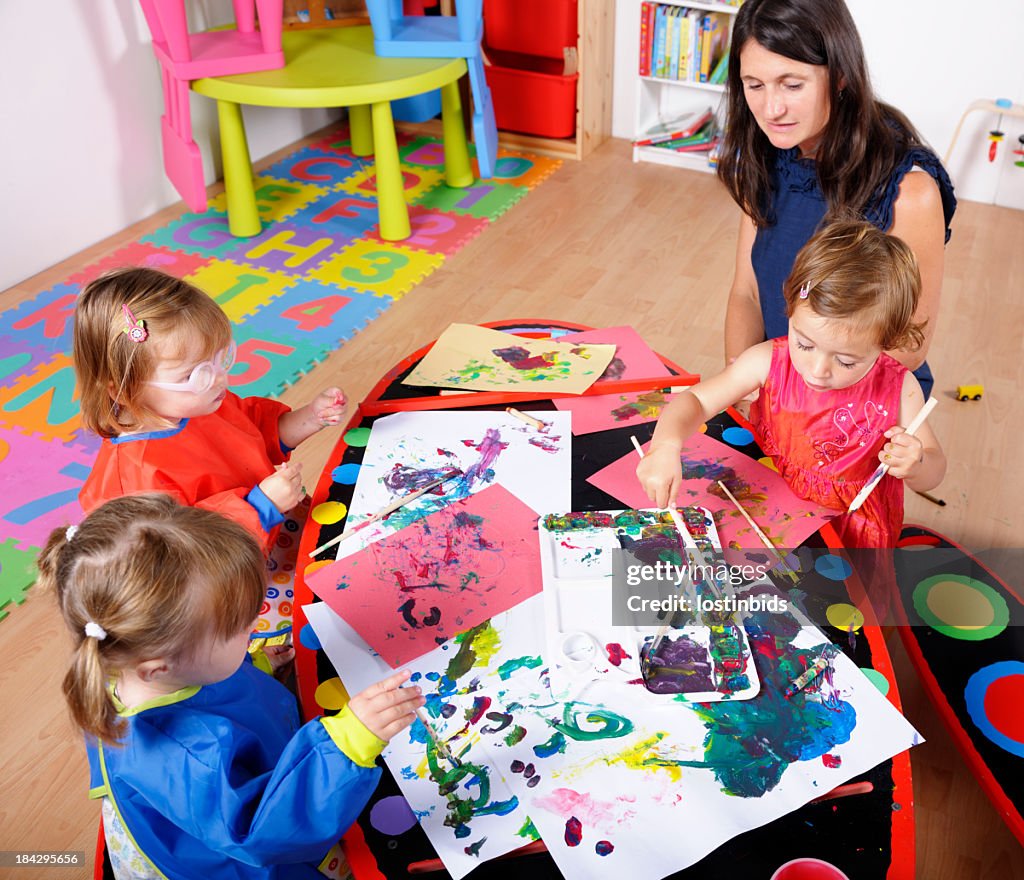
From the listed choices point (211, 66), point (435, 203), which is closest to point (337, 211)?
point (435, 203)

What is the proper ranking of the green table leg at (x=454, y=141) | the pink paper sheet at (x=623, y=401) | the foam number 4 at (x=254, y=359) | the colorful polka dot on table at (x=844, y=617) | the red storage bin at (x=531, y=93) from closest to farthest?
the colorful polka dot on table at (x=844, y=617), the pink paper sheet at (x=623, y=401), the foam number 4 at (x=254, y=359), the green table leg at (x=454, y=141), the red storage bin at (x=531, y=93)

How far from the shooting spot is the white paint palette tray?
1.07 m

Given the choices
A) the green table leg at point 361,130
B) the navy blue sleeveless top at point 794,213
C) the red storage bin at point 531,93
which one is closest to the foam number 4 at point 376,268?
the green table leg at point 361,130

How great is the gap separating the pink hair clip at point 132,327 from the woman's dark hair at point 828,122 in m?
0.99

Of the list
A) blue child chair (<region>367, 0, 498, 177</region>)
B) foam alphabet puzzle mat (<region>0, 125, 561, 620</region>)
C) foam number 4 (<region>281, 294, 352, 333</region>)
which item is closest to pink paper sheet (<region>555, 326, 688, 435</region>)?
foam alphabet puzzle mat (<region>0, 125, 561, 620</region>)

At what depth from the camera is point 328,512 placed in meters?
1.33

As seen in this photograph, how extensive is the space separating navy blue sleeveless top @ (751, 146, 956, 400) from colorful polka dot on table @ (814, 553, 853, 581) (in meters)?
0.55

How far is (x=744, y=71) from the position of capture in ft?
5.11

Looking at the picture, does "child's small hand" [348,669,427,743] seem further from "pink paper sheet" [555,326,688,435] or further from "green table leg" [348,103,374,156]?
"green table leg" [348,103,374,156]

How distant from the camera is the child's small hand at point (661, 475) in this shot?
4.22 feet

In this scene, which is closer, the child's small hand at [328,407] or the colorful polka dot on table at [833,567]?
the colorful polka dot on table at [833,567]

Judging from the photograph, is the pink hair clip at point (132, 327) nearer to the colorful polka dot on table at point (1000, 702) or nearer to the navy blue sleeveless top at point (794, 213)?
the navy blue sleeveless top at point (794, 213)

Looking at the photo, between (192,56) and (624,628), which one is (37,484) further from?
(624,628)

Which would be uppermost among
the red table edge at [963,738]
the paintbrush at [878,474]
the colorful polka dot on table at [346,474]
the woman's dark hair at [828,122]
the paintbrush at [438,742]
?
the woman's dark hair at [828,122]
